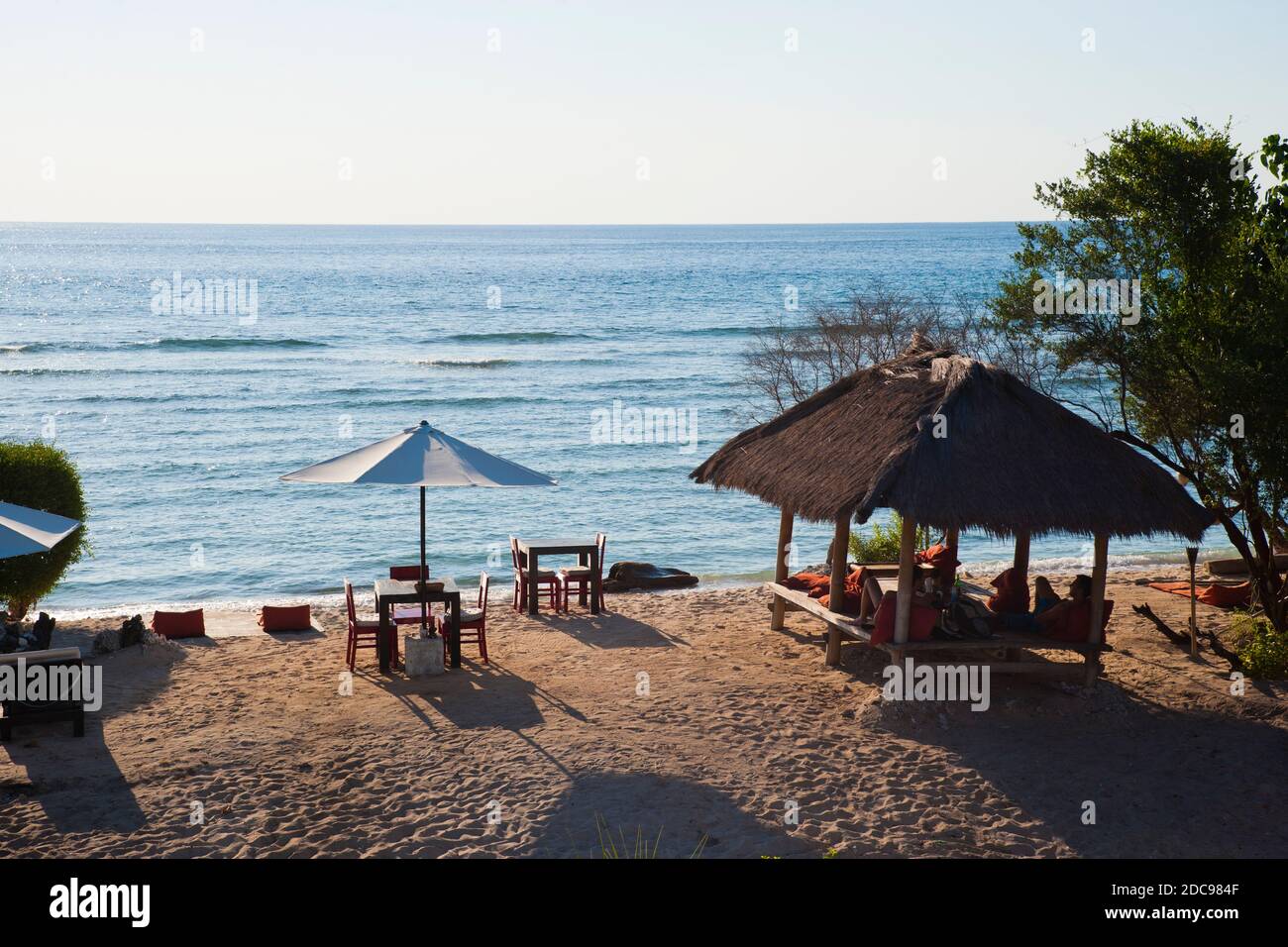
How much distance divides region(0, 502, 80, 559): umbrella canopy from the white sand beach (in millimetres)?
1491

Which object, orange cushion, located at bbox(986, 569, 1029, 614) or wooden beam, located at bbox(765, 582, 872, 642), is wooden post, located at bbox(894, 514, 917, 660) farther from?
orange cushion, located at bbox(986, 569, 1029, 614)

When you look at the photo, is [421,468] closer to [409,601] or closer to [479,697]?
[409,601]

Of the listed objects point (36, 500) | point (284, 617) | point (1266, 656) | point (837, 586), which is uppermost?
point (36, 500)

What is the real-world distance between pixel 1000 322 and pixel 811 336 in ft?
33.6

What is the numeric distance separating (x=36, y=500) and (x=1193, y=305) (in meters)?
11.9

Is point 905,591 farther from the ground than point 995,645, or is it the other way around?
point 905,591

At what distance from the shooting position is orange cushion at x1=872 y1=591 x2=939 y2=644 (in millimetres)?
10039

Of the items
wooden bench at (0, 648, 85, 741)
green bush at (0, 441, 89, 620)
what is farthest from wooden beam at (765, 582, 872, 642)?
green bush at (0, 441, 89, 620)

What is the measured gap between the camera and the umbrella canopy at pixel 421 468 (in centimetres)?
1041

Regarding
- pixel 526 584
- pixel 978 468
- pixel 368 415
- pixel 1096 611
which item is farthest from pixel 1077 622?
pixel 368 415

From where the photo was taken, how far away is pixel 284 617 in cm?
1299

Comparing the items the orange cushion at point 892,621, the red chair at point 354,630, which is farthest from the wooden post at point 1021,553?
the red chair at point 354,630
